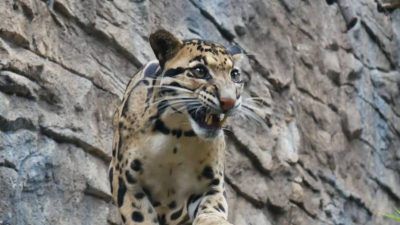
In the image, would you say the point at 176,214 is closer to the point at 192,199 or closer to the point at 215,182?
the point at 192,199

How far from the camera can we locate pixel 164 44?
6395 millimetres

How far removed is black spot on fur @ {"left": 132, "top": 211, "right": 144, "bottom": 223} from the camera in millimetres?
6285

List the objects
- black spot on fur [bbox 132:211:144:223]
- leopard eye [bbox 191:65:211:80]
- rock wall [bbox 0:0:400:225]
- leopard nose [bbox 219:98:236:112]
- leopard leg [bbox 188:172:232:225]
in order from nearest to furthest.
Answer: leopard nose [bbox 219:98:236:112]
leopard leg [bbox 188:172:232:225]
leopard eye [bbox 191:65:211:80]
black spot on fur [bbox 132:211:144:223]
rock wall [bbox 0:0:400:225]

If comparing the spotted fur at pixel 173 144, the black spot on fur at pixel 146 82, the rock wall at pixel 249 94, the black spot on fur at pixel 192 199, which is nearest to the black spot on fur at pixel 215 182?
the spotted fur at pixel 173 144

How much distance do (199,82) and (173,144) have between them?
0.44m

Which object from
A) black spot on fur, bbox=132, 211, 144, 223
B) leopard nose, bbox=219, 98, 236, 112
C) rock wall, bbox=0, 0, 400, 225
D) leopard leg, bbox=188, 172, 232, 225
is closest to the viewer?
leopard nose, bbox=219, 98, 236, 112

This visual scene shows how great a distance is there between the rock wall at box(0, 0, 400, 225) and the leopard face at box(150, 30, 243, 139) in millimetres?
2209

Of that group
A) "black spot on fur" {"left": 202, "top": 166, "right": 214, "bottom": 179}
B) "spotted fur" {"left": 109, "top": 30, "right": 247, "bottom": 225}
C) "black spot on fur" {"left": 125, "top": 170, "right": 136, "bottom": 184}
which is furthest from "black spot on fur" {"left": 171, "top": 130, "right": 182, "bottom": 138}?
"black spot on fur" {"left": 125, "top": 170, "right": 136, "bottom": 184}

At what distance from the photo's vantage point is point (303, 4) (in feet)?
41.7

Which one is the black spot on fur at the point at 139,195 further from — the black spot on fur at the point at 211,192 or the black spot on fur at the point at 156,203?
the black spot on fur at the point at 211,192

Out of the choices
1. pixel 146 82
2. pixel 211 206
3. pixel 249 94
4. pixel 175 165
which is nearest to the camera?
pixel 211 206

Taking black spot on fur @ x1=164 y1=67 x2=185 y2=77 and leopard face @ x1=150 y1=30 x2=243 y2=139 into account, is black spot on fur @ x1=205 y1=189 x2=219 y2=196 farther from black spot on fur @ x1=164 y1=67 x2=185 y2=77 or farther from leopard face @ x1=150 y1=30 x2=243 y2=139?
black spot on fur @ x1=164 y1=67 x2=185 y2=77

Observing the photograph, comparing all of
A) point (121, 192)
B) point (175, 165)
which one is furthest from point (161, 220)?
point (175, 165)

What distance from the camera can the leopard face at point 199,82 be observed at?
5.90 meters
